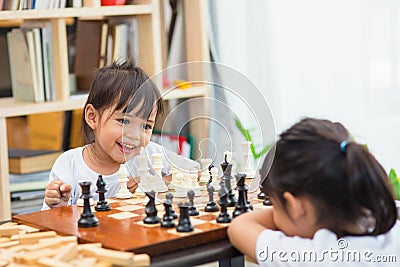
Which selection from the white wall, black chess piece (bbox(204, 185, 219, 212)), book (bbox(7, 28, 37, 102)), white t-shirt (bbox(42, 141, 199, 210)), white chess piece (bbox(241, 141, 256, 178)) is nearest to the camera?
black chess piece (bbox(204, 185, 219, 212))

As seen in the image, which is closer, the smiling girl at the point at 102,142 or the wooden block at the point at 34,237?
the wooden block at the point at 34,237

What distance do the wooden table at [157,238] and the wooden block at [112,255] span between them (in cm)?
3

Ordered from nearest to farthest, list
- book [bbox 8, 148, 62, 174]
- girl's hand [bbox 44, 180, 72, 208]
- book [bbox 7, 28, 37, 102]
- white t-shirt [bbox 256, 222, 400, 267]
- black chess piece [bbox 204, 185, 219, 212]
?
white t-shirt [bbox 256, 222, 400, 267], black chess piece [bbox 204, 185, 219, 212], girl's hand [bbox 44, 180, 72, 208], book [bbox 7, 28, 37, 102], book [bbox 8, 148, 62, 174]

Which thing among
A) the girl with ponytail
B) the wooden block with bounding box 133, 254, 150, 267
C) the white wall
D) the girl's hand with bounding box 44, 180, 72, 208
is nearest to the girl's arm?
the girl with ponytail

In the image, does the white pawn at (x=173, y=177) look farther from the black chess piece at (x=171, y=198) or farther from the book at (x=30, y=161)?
the book at (x=30, y=161)

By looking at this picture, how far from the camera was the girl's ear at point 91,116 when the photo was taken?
2.13 m

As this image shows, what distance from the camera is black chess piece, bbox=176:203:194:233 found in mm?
1444

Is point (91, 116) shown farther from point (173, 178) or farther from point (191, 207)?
point (191, 207)

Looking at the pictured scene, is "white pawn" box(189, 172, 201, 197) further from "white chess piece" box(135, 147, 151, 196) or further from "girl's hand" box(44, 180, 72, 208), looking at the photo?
"girl's hand" box(44, 180, 72, 208)

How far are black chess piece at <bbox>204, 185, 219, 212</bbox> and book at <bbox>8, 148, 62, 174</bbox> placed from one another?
4.99 ft

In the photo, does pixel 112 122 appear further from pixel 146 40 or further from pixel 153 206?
pixel 146 40

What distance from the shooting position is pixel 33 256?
136cm

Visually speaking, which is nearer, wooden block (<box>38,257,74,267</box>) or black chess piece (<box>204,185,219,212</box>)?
wooden block (<box>38,257,74,267</box>)

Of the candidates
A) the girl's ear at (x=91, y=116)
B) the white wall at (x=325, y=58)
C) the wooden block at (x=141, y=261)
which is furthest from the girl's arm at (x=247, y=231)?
the white wall at (x=325, y=58)
